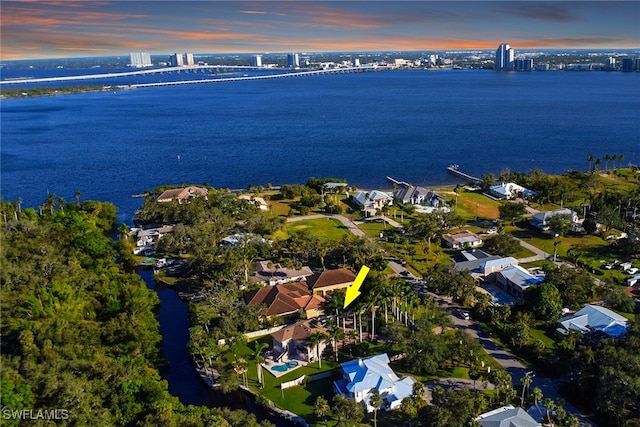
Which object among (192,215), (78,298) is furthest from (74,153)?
(78,298)

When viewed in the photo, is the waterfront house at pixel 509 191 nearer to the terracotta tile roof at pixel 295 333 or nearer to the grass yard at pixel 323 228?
the grass yard at pixel 323 228

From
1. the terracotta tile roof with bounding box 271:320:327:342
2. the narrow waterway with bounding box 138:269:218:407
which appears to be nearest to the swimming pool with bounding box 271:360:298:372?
the terracotta tile roof with bounding box 271:320:327:342

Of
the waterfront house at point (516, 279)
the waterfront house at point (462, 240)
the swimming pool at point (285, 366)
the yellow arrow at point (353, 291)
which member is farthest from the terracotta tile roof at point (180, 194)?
the waterfront house at point (516, 279)

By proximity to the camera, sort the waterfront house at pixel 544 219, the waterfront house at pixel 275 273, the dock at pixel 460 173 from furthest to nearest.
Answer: the dock at pixel 460 173, the waterfront house at pixel 544 219, the waterfront house at pixel 275 273

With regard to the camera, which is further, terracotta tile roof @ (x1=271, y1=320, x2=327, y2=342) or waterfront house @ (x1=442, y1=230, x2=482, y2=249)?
waterfront house @ (x1=442, y1=230, x2=482, y2=249)

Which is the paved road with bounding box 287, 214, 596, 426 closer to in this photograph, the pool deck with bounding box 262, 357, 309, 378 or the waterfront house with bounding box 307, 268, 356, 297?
the waterfront house with bounding box 307, 268, 356, 297

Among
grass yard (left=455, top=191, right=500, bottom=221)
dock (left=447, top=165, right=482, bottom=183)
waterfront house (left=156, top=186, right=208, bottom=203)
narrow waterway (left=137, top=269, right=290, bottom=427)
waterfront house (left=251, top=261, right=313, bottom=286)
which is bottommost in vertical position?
narrow waterway (left=137, top=269, right=290, bottom=427)
